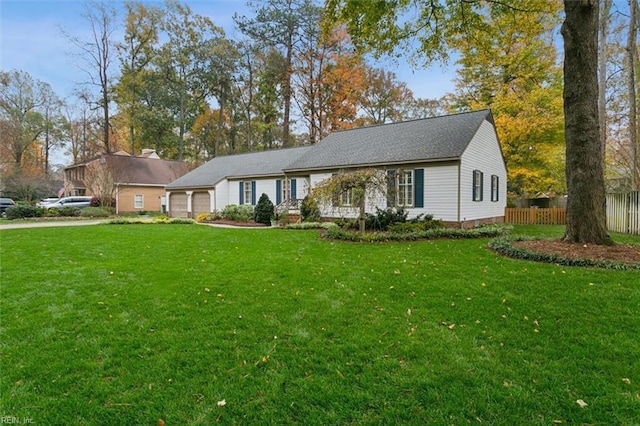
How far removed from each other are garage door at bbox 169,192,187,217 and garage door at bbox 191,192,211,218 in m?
1.19

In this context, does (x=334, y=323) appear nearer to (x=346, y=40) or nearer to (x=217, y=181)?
(x=217, y=181)

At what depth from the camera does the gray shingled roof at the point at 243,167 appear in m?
20.0

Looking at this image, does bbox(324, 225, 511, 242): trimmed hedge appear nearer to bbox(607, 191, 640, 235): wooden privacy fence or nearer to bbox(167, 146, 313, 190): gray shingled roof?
bbox(607, 191, 640, 235): wooden privacy fence

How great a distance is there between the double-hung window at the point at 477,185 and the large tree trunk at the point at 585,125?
20.7 feet

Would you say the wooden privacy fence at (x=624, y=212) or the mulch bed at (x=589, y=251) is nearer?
the mulch bed at (x=589, y=251)

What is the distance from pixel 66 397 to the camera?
254cm

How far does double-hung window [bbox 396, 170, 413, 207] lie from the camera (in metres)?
13.6

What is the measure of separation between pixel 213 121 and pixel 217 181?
16148 millimetres

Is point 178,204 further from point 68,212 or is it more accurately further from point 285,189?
point 285,189

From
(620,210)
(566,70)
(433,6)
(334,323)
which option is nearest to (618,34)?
(620,210)

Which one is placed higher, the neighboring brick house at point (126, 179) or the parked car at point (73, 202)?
the neighboring brick house at point (126, 179)

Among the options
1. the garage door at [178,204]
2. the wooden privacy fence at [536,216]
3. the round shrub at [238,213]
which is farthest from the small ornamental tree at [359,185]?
the garage door at [178,204]

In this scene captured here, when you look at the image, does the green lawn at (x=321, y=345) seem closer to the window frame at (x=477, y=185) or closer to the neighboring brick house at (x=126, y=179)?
the window frame at (x=477, y=185)

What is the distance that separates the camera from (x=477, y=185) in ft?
45.6
